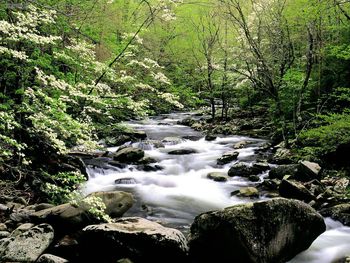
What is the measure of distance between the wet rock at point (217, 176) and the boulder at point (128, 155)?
3089mm

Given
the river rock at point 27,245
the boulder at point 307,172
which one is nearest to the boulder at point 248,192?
the boulder at point 307,172

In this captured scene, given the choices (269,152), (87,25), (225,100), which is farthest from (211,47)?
(87,25)

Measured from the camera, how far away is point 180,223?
8.53 m

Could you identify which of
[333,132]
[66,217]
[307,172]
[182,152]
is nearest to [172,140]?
[182,152]

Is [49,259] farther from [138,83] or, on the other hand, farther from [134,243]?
[138,83]

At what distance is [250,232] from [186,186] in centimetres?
627

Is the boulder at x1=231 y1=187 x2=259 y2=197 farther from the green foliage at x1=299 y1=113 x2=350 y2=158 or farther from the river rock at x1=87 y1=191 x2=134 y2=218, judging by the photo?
the river rock at x1=87 y1=191 x2=134 y2=218

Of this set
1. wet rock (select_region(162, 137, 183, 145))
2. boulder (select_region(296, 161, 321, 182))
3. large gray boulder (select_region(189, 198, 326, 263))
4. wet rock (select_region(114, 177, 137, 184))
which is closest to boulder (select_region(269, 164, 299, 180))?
boulder (select_region(296, 161, 321, 182))

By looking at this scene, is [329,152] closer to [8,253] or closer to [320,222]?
[320,222]

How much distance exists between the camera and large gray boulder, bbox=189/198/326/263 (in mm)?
5797

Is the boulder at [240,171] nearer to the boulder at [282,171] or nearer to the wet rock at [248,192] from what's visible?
the boulder at [282,171]

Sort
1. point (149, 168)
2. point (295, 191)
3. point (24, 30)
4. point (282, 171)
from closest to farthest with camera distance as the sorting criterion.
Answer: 1. point (24, 30)
2. point (295, 191)
3. point (282, 171)
4. point (149, 168)

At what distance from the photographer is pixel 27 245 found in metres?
6.10

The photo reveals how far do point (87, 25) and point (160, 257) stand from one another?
9666 millimetres
